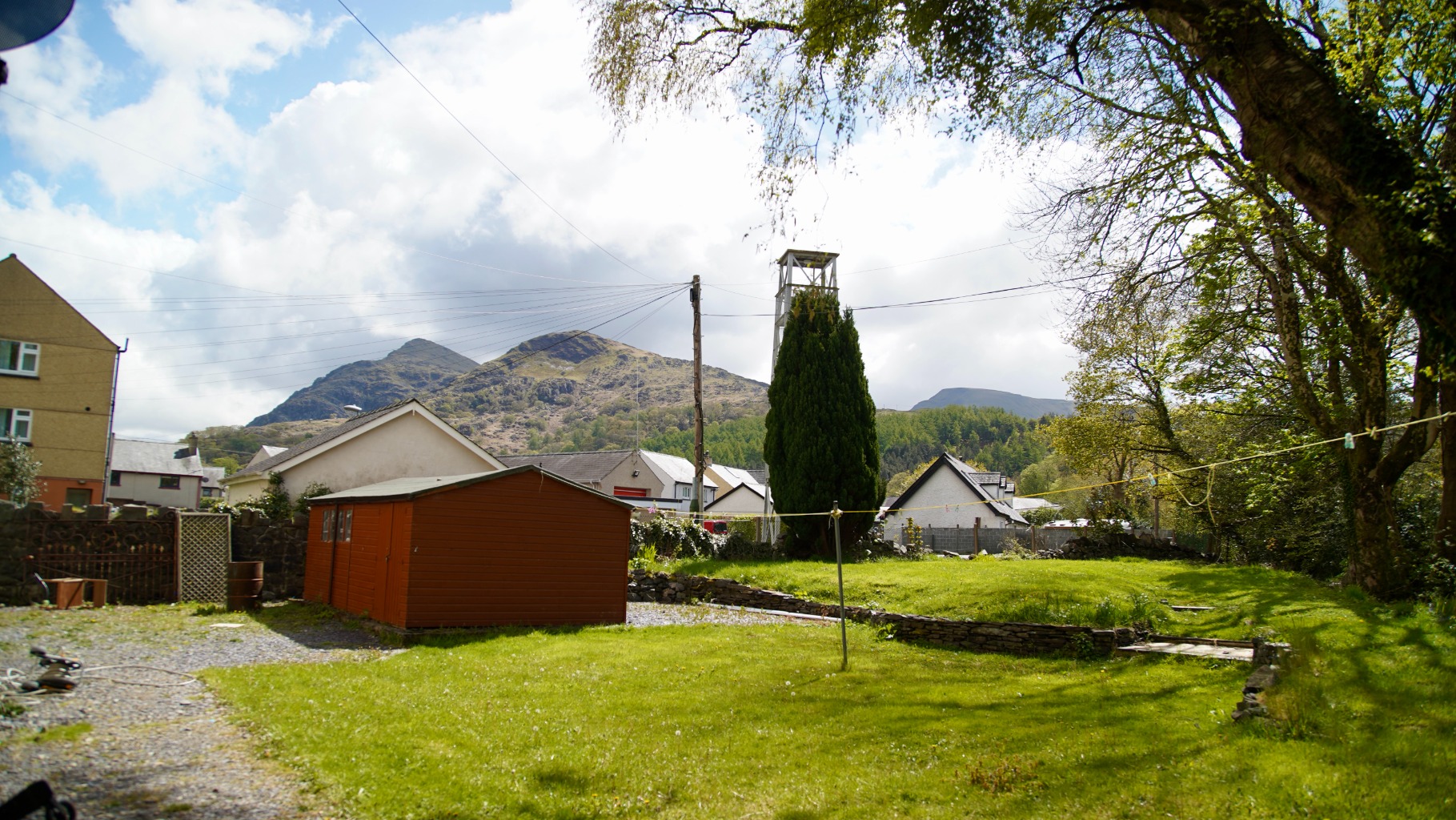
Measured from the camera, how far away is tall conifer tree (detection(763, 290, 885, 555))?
2306 centimetres

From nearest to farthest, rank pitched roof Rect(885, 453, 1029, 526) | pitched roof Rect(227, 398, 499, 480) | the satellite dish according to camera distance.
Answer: the satellite dish < pitched roof Rect(227, 398, 499, 480) < pitched roof Rect(885, 453, 1029, 526)

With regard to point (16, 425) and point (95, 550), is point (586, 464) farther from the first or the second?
point (95, 550)

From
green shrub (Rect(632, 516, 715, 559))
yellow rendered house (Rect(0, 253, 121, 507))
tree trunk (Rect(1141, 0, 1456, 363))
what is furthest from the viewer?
green shrub (Rect(632, 516, 715, 559))

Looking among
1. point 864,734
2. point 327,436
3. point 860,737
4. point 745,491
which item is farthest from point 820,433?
point 745,491

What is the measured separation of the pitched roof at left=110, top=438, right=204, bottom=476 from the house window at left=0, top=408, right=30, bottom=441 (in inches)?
1289

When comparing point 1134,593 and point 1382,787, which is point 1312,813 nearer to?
point 1382,787

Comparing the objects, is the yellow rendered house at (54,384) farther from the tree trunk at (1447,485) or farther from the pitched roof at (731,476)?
the pitched roof at (731,476)

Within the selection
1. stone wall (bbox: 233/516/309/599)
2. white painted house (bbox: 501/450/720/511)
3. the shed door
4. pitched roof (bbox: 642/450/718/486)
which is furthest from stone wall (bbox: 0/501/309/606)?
pitched roof (bbox: 642/450/718/486)

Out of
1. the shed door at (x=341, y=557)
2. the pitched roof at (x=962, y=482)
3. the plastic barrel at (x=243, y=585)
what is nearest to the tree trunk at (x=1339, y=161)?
the shed door at (x=341, y=557)

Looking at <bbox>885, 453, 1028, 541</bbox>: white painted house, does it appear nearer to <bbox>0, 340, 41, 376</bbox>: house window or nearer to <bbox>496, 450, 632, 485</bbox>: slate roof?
<bbox>496, 450, 632, 485</bbox>: slate roof

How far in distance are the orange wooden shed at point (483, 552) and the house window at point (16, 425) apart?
5.78m

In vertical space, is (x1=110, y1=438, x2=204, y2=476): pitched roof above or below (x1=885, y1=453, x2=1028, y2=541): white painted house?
above

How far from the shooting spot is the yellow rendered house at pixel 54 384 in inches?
234

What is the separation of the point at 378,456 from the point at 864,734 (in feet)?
66.1
